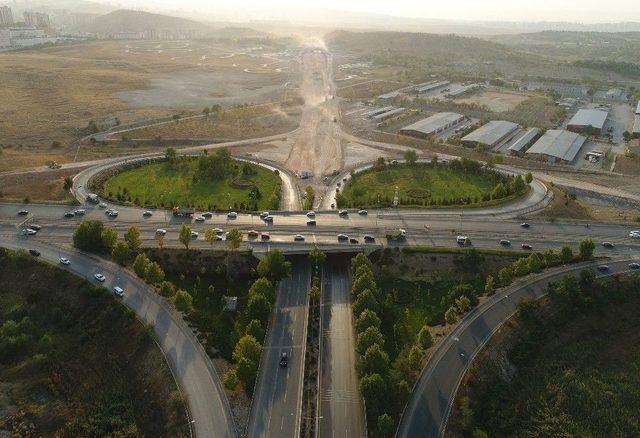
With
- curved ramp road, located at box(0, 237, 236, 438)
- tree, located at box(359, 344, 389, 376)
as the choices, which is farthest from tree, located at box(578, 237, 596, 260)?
curved ramp road, located at box(0, 237, 236, 438)

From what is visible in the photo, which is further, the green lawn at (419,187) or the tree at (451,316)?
the green lawn at (419,187)

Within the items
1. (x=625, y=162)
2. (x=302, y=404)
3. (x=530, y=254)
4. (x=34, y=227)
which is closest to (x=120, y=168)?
(x=34, y=227)

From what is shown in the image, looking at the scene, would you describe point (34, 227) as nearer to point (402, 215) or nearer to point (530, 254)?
point (402, 215)

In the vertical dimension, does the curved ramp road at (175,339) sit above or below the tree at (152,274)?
below

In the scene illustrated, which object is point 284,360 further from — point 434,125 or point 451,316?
point 434,125

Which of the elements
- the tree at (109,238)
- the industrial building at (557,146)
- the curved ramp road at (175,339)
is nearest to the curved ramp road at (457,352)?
the curved ramp road at (175,339)

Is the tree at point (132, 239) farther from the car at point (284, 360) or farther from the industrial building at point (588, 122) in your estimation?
the industrial building at point (588, 122)

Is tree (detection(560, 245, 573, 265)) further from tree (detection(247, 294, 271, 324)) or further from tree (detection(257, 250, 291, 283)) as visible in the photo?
tree (detection(247, 294, 271, 324))
